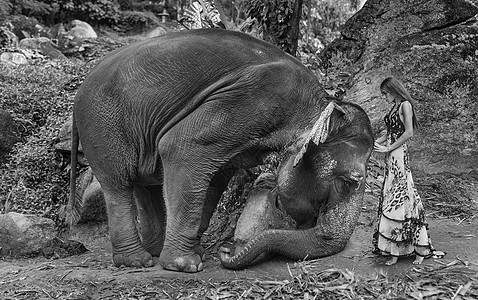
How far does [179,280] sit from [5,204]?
4138mm

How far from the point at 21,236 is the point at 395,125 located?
3.60 meters

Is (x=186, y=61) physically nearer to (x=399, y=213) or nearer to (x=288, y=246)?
(x=288, y=246)

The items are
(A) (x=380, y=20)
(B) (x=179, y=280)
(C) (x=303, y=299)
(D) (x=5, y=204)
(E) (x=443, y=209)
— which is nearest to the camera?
(C) (x=303, y=299)

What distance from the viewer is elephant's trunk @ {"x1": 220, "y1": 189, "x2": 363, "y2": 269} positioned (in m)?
4.95

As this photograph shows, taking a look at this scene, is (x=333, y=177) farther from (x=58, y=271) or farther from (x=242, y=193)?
(x=58, y=271)

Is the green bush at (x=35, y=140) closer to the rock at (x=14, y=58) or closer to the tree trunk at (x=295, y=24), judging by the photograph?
the rock at (x=14, y=58)

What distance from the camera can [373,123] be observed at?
7723 mm

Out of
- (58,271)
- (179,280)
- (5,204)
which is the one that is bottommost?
(5,204)

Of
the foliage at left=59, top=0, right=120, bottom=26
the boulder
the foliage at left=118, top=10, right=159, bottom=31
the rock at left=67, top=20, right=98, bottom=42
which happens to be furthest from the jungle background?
the foliage at left=118, top=10, right=159, bottom=31

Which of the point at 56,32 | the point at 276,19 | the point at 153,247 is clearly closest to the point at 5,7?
the point at 56,32

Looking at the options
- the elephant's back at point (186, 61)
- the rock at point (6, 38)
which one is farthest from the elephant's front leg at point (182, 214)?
the rock at point (6, 38)

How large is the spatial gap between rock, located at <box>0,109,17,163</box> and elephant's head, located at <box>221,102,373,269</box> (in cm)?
516

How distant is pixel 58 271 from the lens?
207 inches

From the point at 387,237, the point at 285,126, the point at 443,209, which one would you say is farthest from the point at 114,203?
the point at 443,209
